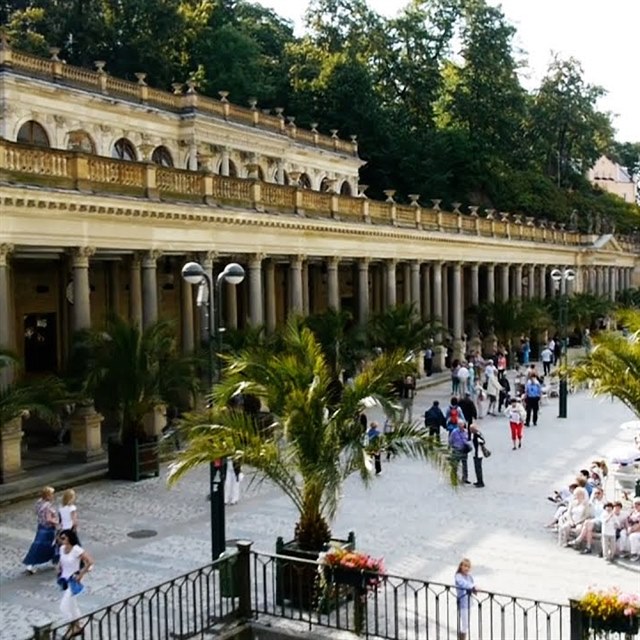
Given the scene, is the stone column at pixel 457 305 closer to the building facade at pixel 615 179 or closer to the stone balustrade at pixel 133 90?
the stone balustrade at pixel 133 90

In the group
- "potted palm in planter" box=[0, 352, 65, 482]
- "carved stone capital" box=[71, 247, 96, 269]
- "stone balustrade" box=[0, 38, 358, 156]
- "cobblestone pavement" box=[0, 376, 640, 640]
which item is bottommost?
Answer: "cobblestone pavement" box=[0, 376, 640, 640]

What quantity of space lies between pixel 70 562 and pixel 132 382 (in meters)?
8.50

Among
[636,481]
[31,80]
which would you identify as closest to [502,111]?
[31,80]

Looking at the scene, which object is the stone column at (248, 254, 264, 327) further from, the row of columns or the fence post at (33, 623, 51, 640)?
the fence post at (33, 623, 51, 640)

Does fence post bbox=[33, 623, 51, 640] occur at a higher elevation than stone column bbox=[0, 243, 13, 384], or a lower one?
lower

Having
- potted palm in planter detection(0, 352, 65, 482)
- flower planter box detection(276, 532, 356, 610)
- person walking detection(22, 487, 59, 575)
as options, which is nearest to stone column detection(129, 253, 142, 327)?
potted palm in planter detection(0, 352, 65, 482)

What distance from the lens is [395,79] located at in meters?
73.2

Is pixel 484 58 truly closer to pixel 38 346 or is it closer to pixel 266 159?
pixel 266 159

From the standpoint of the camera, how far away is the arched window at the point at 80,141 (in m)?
32.3

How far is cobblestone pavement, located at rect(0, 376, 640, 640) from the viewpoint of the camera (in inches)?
494

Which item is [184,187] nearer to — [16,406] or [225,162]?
[16,406]

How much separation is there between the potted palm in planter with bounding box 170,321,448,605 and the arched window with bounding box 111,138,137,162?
23.9m

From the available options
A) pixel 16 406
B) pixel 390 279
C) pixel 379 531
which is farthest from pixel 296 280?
pixel 379 531

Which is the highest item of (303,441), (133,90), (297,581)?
(133,90)
